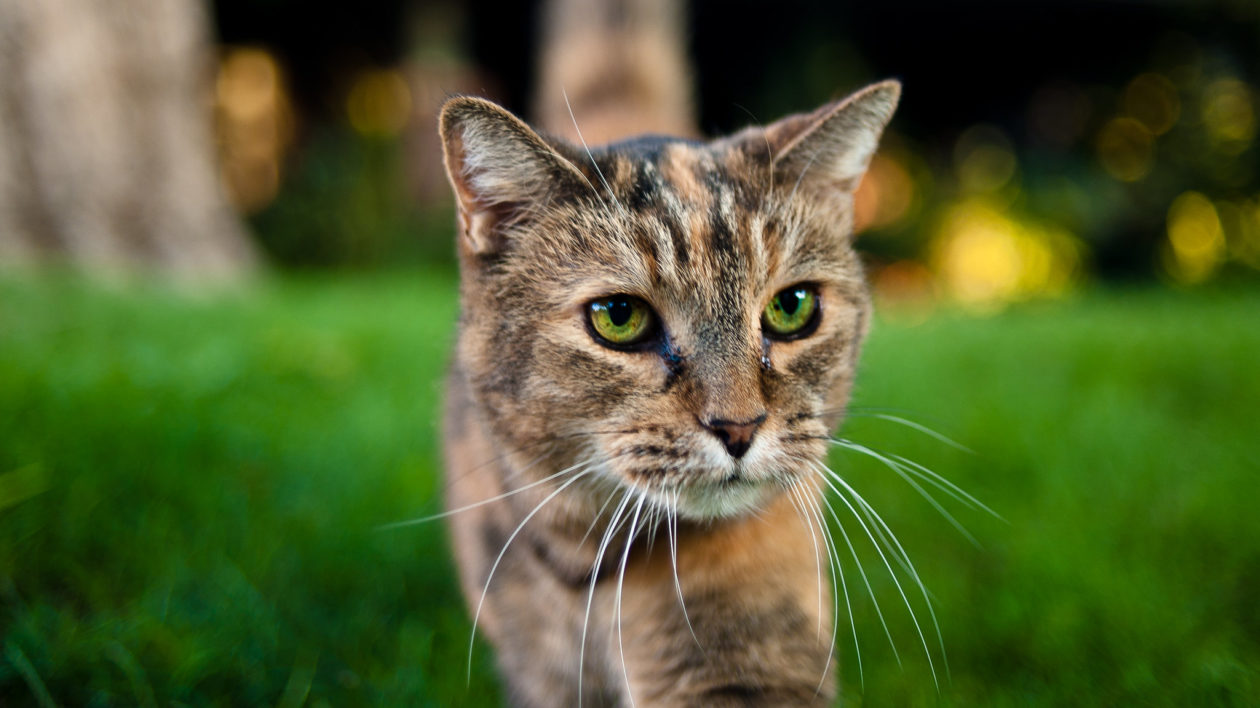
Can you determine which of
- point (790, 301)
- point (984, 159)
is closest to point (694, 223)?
point (790, 301)

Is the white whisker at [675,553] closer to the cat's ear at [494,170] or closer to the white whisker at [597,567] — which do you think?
the white whisker at [597,567]

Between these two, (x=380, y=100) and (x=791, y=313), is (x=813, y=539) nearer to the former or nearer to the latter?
(x=791, y=313)

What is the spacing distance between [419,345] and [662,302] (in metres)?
3.31

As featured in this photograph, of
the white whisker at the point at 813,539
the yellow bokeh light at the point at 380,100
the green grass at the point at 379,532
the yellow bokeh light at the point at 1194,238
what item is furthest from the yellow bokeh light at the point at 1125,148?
the white whisker at the point at 813,539

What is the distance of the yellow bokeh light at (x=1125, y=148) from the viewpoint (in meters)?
10.3

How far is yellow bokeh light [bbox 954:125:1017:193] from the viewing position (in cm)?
1117

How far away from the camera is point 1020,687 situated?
188 centimetres

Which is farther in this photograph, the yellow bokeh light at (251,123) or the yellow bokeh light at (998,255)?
the yellow bokeh light at (251,123)

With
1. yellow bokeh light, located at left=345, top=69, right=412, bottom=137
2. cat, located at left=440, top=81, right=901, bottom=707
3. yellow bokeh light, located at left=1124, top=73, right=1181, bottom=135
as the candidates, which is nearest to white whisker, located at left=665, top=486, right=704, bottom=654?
cat, located at left=440, top=81, right=901, bottom=707

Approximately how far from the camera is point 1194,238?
9.95 metres

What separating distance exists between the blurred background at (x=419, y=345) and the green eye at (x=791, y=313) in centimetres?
40

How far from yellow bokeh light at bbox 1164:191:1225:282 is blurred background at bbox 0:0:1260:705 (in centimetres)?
4

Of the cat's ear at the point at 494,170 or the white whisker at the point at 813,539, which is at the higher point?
the cat's ear at the point at 494,170

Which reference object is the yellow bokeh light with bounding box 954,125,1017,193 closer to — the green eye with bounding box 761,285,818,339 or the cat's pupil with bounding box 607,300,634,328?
the green eye with bounding box 761,285,818,339
